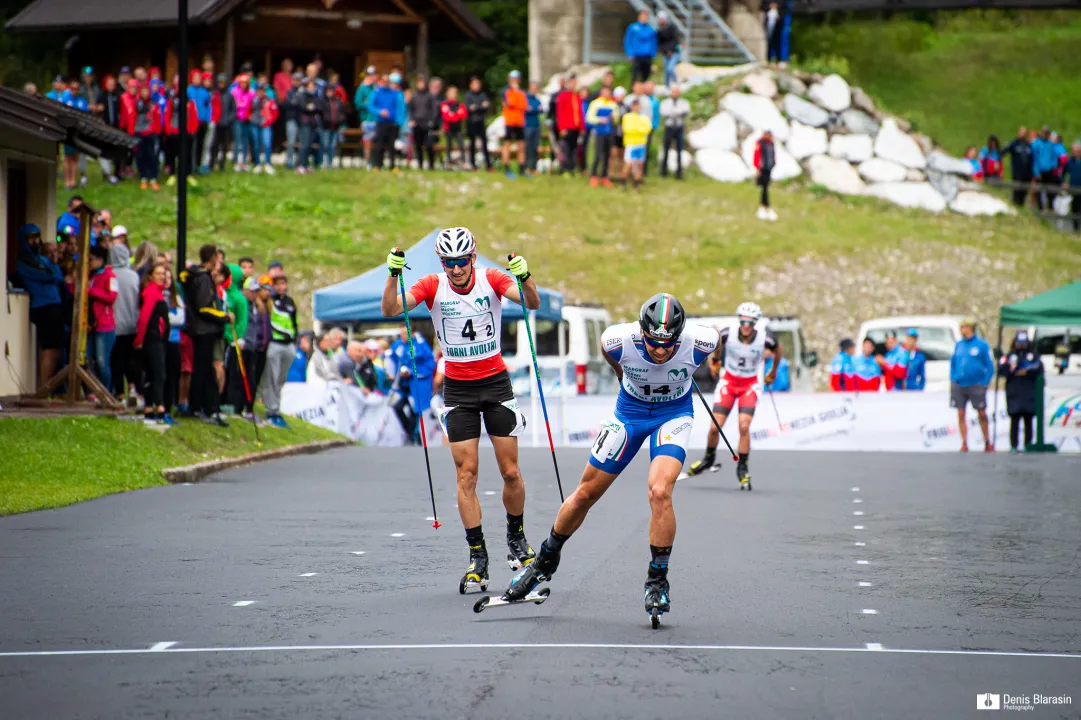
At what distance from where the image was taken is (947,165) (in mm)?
44594

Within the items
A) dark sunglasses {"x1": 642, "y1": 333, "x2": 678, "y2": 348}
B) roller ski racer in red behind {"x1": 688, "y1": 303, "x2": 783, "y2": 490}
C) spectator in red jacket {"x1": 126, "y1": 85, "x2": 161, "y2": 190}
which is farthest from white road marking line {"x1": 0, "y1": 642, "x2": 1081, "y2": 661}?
spectator in red jacket {"x1": 126, "y1": 85, "x2": 161, "y2": 190}

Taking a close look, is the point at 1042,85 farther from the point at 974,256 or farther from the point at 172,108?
the point at 172,108

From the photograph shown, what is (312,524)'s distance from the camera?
13.4 meters

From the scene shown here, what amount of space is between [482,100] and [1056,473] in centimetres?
1994

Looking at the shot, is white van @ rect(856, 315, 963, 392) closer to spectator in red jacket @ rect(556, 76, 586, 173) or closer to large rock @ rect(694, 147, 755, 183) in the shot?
spectator in red jacket @ rect(556, 76, 586, 173)

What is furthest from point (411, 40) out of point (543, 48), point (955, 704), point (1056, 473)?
point (955, 704)

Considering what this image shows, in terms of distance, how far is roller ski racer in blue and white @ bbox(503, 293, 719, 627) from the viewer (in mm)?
8695

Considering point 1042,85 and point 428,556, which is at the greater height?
point 1042,85

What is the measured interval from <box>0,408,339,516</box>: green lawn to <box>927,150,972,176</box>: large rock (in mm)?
29225

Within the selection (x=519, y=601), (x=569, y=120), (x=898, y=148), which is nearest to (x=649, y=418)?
(x=519, y=601)

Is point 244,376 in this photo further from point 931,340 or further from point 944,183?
point 944,183

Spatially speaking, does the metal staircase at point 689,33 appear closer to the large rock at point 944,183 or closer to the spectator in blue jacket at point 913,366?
the large rock at point 944,183

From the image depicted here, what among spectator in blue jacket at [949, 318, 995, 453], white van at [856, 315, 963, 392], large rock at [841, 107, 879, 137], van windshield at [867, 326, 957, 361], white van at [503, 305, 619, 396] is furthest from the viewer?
large rock at [841, 107, 879, 137]

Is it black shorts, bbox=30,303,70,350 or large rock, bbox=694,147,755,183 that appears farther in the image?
large rock, bbox=694,147,755,183
